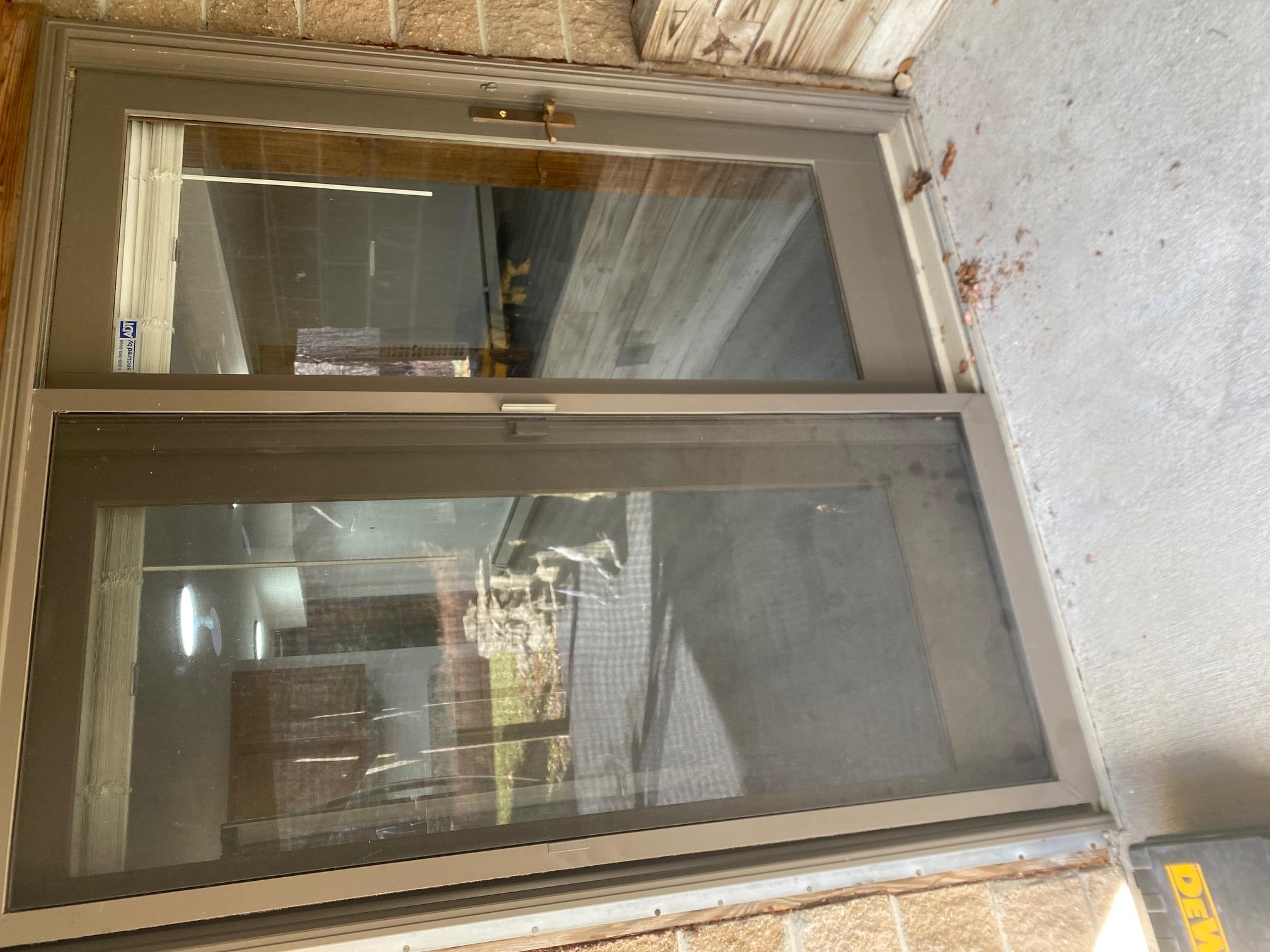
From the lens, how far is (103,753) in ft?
3.37

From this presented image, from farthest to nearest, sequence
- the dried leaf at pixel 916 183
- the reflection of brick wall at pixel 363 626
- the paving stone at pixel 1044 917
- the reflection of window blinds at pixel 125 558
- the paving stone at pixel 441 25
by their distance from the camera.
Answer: the dried leaf at pixel 916 183, the paving stone at pixel 441 25, the paving stone at pixel 1044 917, the reflection of brick wall at pixel 363 626, the reflection of window blinds at pixel 125 558

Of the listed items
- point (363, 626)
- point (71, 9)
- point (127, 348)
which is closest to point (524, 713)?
point (363, 626)

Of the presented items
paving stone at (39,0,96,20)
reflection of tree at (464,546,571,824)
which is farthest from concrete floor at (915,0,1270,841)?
paving stone at (39,0,96,20)

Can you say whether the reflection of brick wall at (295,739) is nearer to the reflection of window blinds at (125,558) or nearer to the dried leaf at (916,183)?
the reflection of window blinds at (125,558)

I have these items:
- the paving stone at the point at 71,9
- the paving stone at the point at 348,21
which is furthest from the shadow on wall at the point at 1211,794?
the paving stone at the point at 71,9

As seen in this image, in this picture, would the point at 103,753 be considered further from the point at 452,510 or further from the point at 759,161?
the point at 759,161

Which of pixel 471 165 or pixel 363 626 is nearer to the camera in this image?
pixel 363 626

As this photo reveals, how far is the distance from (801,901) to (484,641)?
0.60 metres

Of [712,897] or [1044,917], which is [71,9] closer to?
[712,897]

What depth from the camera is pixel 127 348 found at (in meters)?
1.21

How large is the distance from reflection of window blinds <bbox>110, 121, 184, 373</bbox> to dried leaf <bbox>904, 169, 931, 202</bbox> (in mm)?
1336

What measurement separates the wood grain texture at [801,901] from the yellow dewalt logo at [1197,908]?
196 mm

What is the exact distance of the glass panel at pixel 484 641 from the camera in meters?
1.05

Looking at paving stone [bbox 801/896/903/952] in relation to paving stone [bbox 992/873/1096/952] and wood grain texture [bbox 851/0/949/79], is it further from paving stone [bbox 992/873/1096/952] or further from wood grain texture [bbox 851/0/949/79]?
wood grain texture [bbox 851/0/949/79]
